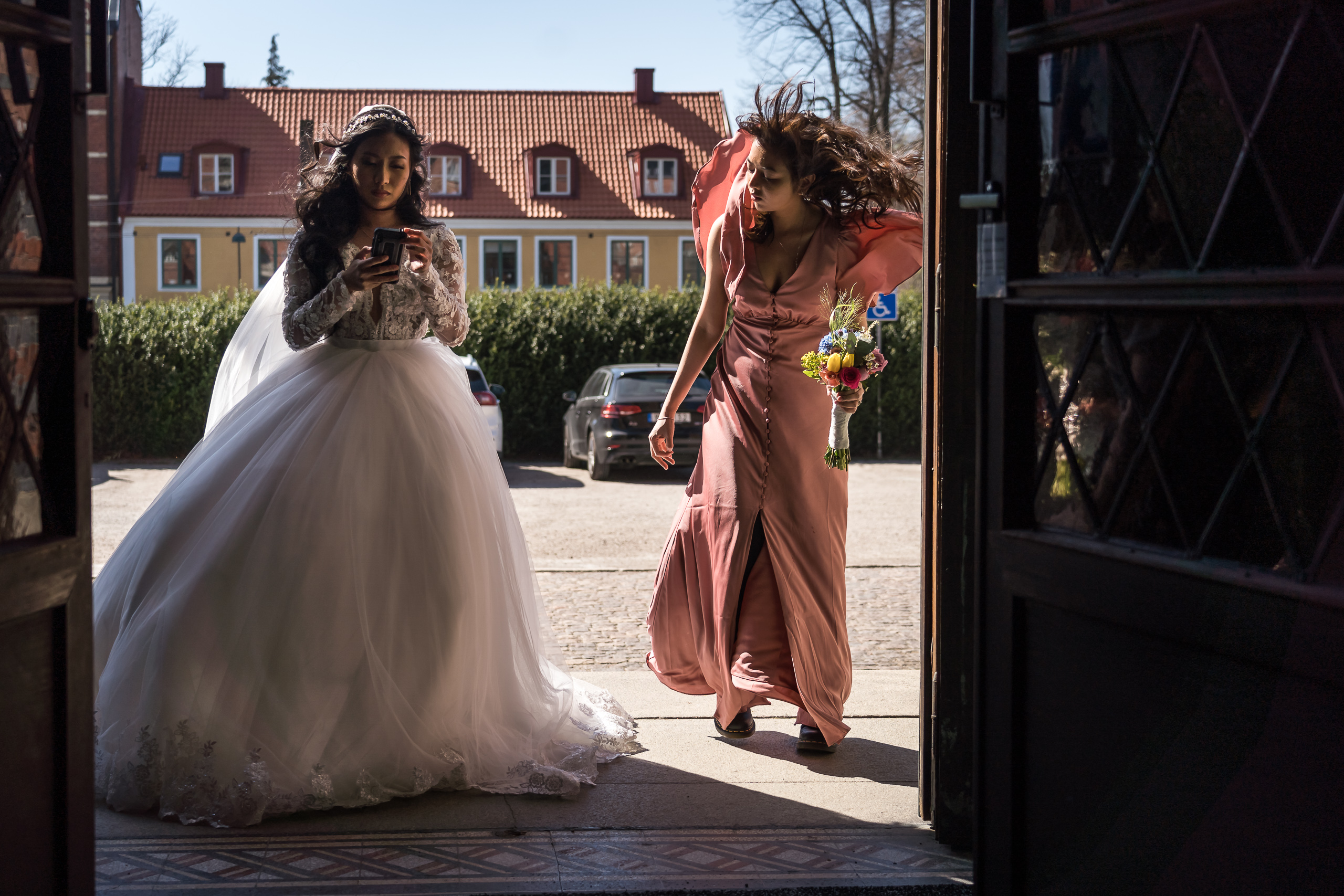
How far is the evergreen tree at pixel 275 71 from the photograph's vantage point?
65750 millimetres

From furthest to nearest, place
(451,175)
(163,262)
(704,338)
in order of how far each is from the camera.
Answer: (451,175) < (163,262) < (704,338)

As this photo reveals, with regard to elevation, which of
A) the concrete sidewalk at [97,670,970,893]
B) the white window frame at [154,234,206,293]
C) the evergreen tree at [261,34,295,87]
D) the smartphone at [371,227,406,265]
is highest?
the evergreen tree at [261,34,295,87]

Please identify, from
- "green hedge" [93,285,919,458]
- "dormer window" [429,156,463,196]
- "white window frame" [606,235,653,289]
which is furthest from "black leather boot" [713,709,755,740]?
"dormer window" [429,156,463,196]

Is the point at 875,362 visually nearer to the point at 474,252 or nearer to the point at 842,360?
the point at 842,360

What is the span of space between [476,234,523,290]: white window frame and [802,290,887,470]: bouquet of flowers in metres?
32.2

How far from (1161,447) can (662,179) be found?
35882 millimetres

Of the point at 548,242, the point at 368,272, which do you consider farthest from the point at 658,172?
the point at 368,272

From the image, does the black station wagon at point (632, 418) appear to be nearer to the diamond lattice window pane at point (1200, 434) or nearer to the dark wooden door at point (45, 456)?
the diamond lattice window pane at point (1200, 434)

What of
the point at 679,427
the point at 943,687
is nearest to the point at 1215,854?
the point at 943,687

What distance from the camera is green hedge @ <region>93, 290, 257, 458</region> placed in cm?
1906

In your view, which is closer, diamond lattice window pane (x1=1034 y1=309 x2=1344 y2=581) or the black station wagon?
diamond lattice window pane (x1=1034 y1=309 x2=1344 y2=581)

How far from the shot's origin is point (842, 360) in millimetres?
4410

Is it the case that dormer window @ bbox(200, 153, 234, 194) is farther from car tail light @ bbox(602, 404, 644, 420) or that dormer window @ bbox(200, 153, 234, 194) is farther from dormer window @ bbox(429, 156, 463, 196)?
car tail light @ bbox(602, 404, 644, 420)

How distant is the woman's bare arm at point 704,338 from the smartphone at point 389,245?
1215 millimetres
